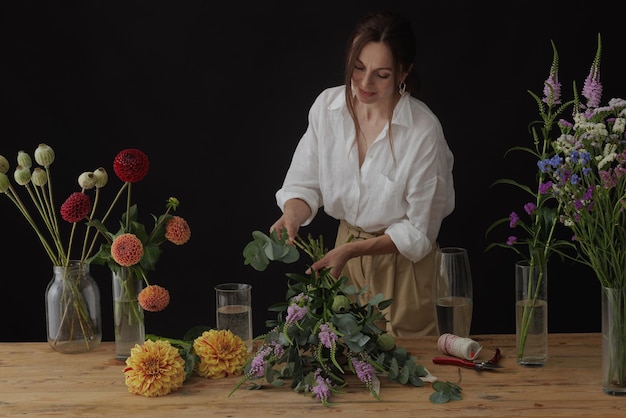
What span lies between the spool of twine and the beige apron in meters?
0.84

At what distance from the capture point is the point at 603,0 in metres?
4.21

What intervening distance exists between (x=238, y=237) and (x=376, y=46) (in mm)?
1616

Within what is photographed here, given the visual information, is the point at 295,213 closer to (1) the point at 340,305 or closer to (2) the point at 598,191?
(1) the point at 340,305

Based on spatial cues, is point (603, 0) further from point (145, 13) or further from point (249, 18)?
point (145, 13)

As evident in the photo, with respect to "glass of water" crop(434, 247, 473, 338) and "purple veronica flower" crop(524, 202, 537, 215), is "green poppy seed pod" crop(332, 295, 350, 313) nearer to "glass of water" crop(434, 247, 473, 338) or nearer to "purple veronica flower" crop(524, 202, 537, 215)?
"glass of water" crop(434, 247, 473, 338)

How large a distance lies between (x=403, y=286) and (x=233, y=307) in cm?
102

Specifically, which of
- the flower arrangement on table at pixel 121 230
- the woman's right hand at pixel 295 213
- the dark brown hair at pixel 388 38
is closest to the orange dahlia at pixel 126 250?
the flower arrangement on table at pixel 121 230

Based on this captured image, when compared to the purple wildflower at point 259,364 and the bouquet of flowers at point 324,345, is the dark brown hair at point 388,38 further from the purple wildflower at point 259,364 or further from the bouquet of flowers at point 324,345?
the purple wildflower at point 259,364

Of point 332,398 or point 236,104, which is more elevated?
point 236,104

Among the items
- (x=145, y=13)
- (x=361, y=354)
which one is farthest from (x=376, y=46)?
(x=145, y=13)

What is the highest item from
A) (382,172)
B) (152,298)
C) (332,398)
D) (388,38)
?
(388,38)

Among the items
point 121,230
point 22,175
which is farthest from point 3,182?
point 121,230

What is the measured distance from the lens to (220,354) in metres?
2.44

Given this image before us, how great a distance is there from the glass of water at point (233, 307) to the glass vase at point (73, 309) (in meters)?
0.33
